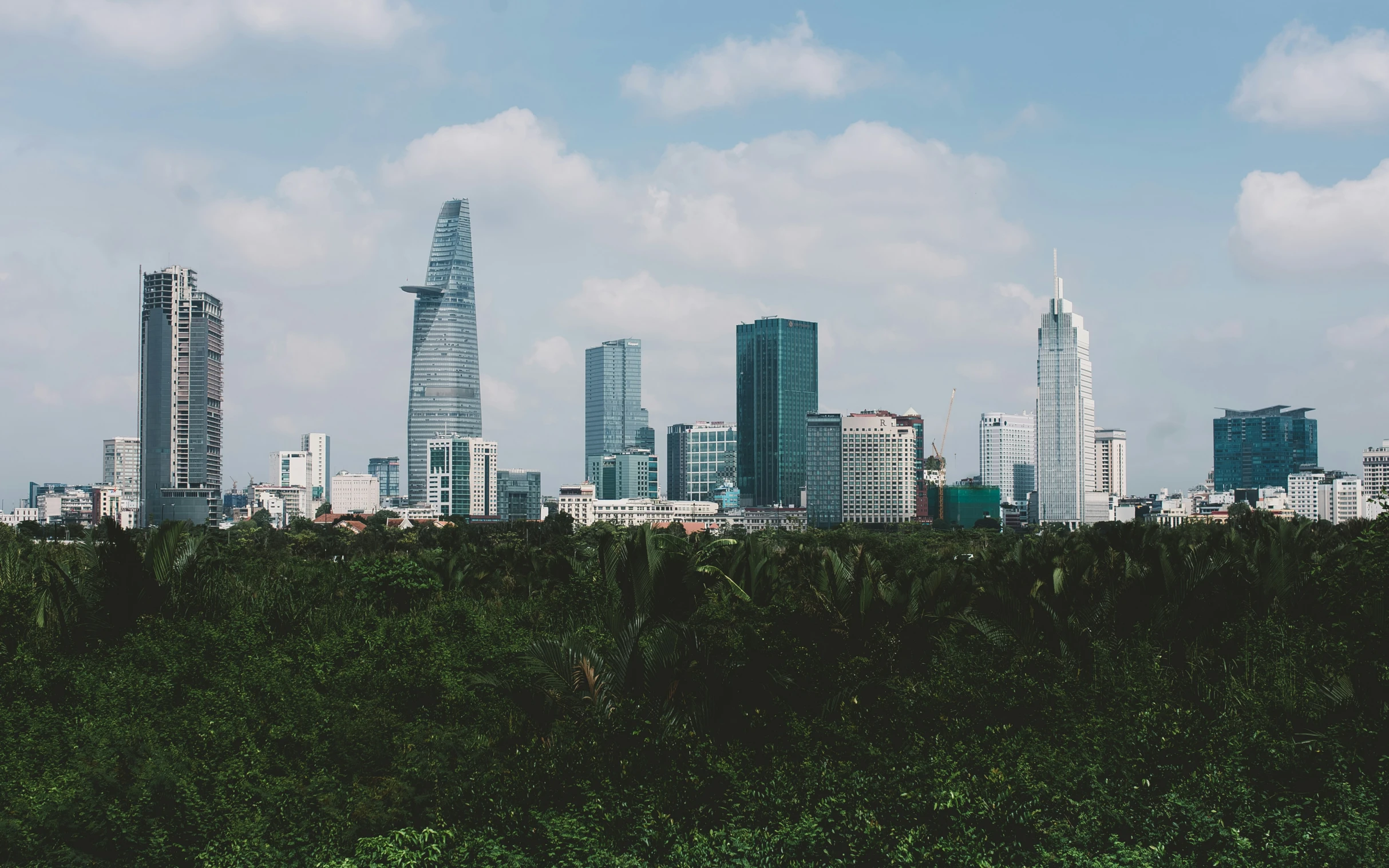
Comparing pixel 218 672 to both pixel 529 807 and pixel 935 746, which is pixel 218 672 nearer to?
pixel 529 807

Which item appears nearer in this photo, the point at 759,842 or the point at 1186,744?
the point at 759,842

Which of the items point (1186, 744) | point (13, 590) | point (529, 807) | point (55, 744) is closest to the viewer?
point (529, 807)

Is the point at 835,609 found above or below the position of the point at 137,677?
above

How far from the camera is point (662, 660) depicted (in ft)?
47.3

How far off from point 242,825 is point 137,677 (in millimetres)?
8073

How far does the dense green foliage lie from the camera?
10.6 m

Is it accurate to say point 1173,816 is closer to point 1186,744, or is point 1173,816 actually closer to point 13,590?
point 1186,744

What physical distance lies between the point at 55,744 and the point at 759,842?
9.53 meters

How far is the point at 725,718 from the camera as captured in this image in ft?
46.3

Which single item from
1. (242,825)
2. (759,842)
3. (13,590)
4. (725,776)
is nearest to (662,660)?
(725,776)

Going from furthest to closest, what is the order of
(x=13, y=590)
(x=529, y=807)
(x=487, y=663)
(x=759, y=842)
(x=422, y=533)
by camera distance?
(x=422, y=533) → (x=13, y=590) → (x=487, y=663) → (x=529, y=807) → (x=759, y=842)

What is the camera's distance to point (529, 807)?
36.9ft

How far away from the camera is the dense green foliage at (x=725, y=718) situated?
34.7 feet

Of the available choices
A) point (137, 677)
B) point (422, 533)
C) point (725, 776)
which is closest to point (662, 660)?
point (725, 776)
